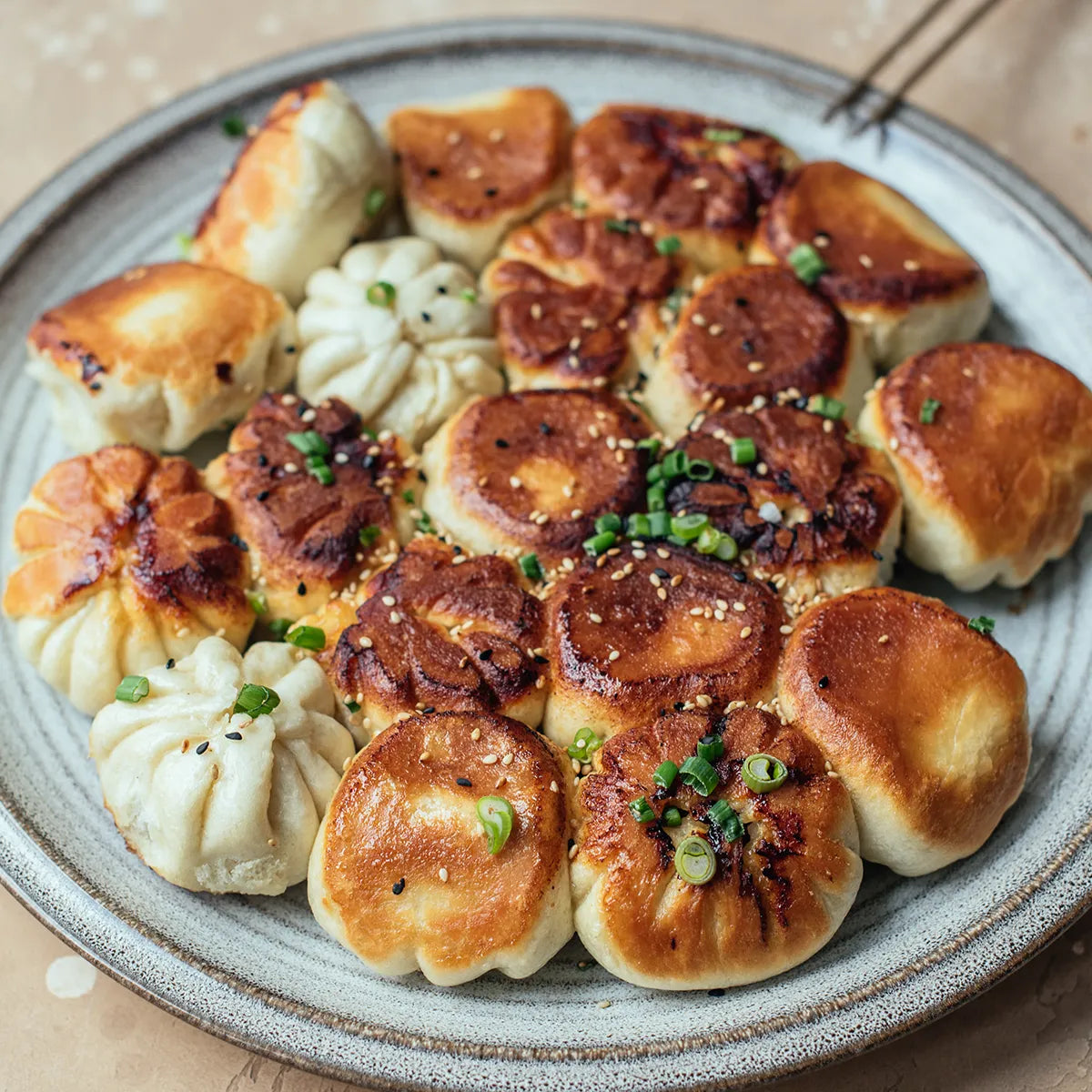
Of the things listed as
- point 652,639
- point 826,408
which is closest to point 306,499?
point 652,639

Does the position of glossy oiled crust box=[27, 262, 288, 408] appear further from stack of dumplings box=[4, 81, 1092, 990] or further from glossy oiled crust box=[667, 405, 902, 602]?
glossy oiled crust box=[667, 405, 902, 602]

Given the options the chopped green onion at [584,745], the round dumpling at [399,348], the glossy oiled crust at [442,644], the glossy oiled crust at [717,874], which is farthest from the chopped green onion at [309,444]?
the glossy oiled crust at [717,874]

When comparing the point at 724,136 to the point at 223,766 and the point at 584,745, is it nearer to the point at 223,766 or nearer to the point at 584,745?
the point at 584,745

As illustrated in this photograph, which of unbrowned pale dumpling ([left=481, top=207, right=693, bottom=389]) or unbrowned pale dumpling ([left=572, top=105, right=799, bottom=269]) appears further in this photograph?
unbrowned pale dumpling ([left=572, top=105, right=799, bottom=269])

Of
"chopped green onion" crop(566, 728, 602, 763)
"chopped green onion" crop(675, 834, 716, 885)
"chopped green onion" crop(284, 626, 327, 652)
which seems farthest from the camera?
"chopped green onion" crop(284, 626, 327, 652)

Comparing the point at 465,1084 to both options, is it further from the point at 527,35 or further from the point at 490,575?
the point at 527,35

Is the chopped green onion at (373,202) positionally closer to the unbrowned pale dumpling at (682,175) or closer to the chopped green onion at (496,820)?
the unbrowned pale dumpling at (682,175)

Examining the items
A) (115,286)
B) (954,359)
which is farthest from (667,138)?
(115,286)

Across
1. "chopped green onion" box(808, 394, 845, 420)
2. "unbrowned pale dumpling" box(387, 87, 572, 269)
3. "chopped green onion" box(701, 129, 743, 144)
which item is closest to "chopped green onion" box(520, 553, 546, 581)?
"chopped green onion" box(808, 394, 845, 420)
